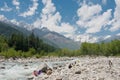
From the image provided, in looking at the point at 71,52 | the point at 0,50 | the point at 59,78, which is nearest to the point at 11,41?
the point at 0,50

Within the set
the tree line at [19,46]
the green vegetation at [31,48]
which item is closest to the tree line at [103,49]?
the green vegetation at [31,48]

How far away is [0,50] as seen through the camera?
423ft

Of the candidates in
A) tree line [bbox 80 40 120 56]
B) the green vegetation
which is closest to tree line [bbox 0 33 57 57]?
the green vegetation

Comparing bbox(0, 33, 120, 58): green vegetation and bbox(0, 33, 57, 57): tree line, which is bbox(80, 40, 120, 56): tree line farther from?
bbox(0, 33, 57, 57): tree line

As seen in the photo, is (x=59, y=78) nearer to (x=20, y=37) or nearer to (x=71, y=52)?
(x=20, y=37)

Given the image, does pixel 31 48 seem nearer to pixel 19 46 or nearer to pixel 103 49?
pixel 19 46

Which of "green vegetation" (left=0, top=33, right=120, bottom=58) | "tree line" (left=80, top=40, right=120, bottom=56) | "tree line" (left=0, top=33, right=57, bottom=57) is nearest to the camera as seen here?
"tree line" (left=0, top=33, right=57, bottom=57)

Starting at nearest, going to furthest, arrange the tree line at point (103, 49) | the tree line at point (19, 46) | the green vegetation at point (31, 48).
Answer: the tree line at point (19, 46), the green vegetation at point (31, 48), the tree line at point (103, 49)

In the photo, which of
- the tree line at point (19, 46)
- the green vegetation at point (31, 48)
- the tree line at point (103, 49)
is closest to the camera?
the tree line at point (19, 46)

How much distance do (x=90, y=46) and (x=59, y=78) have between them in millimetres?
144791

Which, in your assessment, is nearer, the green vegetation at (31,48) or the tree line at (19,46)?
the tree line at (19,46)

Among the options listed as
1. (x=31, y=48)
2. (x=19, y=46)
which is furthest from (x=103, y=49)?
(x=19, y=46)

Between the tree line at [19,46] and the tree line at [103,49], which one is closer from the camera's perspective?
the tree line at [19,46]

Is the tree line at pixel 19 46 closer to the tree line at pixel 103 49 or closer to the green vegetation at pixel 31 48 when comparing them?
the green vegetation at pixel 31 48
